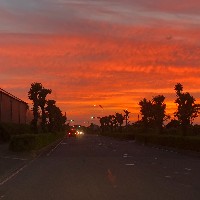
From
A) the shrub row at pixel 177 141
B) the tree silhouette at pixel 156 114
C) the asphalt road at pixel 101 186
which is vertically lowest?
the asphalt road at pixel 101 186

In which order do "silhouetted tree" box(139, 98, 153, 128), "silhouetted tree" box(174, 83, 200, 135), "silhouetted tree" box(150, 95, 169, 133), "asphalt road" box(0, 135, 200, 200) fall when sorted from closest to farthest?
"asphalt road" box(0, 135, 200, 200) → "silhouetted tree" box(174, 83, 200, 135) → "silhouetted tree" box(150, 95, 169, 133) → "silhouetted tree" box(139, 98, 153, 128)

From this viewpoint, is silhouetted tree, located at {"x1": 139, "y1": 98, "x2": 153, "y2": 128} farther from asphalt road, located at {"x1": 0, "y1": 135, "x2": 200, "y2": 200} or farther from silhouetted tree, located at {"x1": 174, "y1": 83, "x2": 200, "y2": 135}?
asphalt road, located at {"x1": 0, "y1": 135, "x2": 200, "y2": 200}

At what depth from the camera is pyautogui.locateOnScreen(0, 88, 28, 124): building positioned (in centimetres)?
6216

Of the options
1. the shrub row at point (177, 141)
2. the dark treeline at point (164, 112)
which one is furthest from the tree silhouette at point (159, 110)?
the shrub row at point (177, 141)

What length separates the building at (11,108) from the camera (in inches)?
2447

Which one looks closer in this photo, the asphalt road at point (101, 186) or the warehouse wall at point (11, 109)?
the asphalt road at point (101, 186)

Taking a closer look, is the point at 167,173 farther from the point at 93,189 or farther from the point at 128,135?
the point at 128,135

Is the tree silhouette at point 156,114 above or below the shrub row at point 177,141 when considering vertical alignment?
above

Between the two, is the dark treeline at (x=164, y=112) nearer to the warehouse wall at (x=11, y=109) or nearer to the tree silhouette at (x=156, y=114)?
the tree silhouette at (x=156, y=114)

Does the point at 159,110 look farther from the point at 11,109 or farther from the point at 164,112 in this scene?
the point at 11,109

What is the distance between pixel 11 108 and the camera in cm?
7050

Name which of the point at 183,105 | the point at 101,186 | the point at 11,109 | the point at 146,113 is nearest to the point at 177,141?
the point at 183,105

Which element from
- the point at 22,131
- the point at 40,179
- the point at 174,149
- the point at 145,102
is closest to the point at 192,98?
the point at 174,149

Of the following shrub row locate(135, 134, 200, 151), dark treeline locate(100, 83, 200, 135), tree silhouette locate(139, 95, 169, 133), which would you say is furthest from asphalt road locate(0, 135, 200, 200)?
tree silhouette locate(139, 95, 169, 133)
